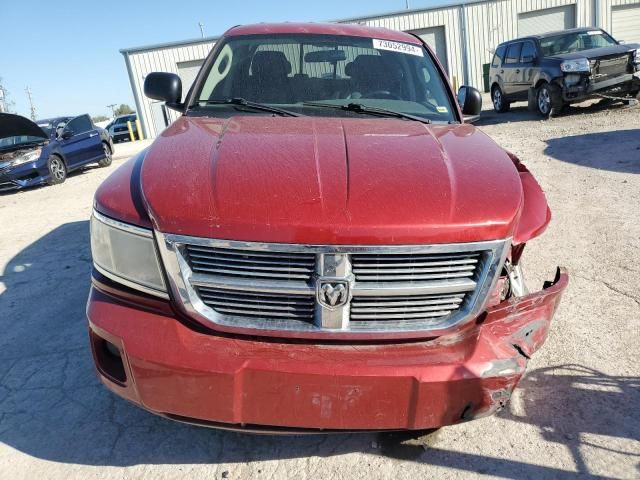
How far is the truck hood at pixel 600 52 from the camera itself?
10328mm

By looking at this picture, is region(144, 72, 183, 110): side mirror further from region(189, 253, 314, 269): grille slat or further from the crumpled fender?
the crumpled fender

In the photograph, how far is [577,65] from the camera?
10.3 metres

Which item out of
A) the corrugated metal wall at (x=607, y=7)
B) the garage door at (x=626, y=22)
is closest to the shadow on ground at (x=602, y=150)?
the corrugated metal wall at (x=607, y=7)

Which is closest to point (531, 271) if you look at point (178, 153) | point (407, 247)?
point (407, 247)

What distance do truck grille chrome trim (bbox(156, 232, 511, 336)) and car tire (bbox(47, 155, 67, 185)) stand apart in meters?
10.1

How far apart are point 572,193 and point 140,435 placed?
5286 millimetres

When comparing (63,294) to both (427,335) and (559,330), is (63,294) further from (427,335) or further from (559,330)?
(559,330)

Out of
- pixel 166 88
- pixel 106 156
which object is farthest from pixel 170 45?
pixel 166 88

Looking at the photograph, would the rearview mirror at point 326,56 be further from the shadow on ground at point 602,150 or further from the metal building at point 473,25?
the metal building at point 473,25

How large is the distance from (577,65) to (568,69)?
18cm

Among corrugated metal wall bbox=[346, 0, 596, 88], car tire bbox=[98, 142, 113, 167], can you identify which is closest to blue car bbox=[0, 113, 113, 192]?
car tire bbox=[98, 142, 113, 167]

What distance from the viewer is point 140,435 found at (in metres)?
2.34

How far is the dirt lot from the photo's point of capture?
2107mm

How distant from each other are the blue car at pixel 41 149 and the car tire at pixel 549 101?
35.3 feet
